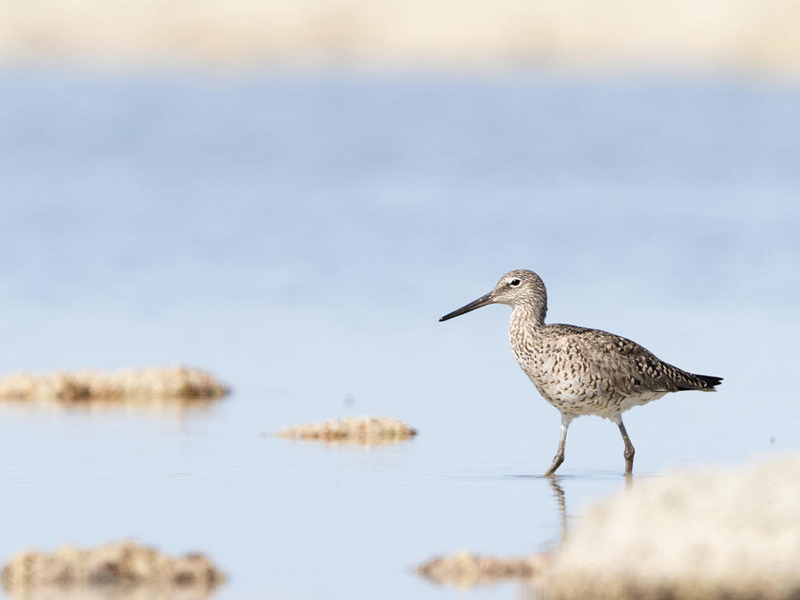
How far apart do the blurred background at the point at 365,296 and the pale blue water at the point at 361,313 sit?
4 cm

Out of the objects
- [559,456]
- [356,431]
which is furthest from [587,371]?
[356,431]

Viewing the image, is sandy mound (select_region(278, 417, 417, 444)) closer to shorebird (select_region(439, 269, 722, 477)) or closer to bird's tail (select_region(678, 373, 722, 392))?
shorebird (select_region(439, 269, 722, 477))

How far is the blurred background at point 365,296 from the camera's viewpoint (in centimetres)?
826

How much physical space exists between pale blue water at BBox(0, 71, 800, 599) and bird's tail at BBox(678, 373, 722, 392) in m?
0.32

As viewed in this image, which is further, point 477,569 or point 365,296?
point 365,296

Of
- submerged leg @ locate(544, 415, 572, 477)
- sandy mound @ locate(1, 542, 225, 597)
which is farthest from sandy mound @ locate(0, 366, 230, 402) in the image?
sandy mound @ locate(1, 542, 225, 597)

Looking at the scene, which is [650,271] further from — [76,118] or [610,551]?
[76,118]

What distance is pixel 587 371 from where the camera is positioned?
10.2 m

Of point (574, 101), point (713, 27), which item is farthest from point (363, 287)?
point (713, 27)

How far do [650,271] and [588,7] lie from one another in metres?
51.2

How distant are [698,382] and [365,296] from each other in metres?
6.24

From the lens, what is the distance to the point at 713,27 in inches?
2564

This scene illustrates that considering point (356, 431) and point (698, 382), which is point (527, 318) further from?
point (356, 431)

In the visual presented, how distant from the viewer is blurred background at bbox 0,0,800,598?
826 cm
